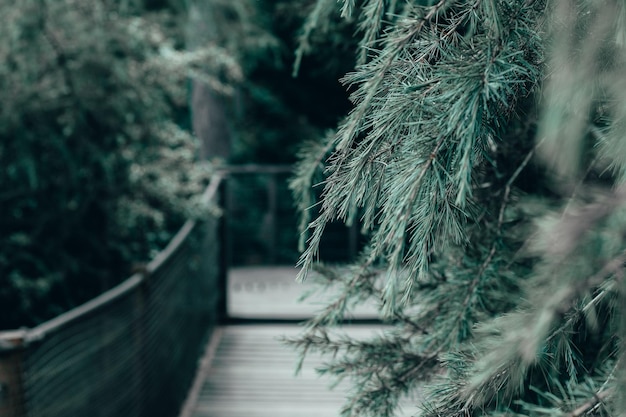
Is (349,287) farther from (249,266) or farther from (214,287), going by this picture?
(249,266)

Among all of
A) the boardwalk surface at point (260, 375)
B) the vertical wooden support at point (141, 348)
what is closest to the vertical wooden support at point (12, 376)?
the vertical wooden support at point (141, 348)

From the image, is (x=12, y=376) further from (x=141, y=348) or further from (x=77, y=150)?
(x=77, y=150)

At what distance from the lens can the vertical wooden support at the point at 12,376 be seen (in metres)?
2.34

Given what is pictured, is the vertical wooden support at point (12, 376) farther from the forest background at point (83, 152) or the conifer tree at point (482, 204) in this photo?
the forest background at point (83, 152)

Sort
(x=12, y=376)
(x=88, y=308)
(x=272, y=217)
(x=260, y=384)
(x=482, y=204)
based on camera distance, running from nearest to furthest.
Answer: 1. (x=482, y=204)
2. (x=12, y=376)
3. (x=88, y=308)
4. (x=260, y=384)
5. (x=272, y=217)

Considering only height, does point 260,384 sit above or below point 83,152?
below

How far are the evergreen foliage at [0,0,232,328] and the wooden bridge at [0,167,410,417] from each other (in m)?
0.61

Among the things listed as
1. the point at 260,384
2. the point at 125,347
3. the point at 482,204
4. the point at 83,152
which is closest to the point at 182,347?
the point at 260,384

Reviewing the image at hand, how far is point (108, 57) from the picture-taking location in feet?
16.7

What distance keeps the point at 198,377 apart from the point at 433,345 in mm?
3663

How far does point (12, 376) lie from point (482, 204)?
1.63 m

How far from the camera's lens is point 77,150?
16.9 feet

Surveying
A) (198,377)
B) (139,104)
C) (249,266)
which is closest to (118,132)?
(139,104)

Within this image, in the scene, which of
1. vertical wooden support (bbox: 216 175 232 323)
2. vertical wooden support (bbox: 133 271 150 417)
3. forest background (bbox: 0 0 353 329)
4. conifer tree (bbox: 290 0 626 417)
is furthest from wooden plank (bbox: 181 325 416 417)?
conifer tree (bbox: 290 0 626 417)
